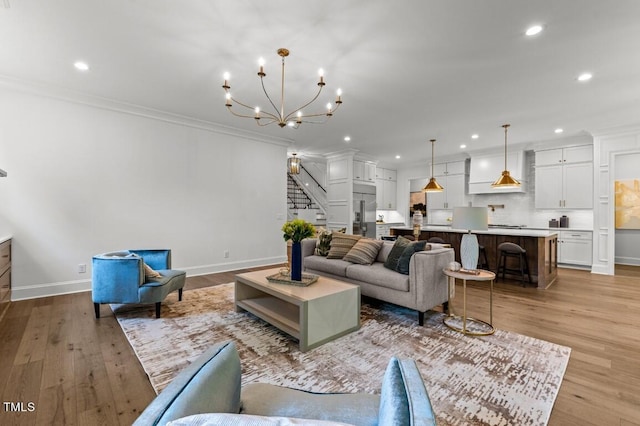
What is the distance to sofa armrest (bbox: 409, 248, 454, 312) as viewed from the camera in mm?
3076

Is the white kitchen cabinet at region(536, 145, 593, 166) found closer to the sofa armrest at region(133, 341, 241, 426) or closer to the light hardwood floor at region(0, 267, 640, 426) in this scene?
the light hardwood floor at region(0, 267, 640, 426)

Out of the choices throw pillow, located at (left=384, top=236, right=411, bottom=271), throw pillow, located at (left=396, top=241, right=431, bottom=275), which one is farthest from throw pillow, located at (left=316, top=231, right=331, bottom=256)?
throw pillow, located at (left=396, top=241, right=431, bottom=275)

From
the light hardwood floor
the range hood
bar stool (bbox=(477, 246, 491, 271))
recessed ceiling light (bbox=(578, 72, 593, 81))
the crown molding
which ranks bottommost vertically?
the light hardwood floor

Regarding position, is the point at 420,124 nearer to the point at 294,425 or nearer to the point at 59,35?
the point at 59,35

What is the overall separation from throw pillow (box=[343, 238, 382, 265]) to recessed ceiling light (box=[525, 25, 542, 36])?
2.73 metres

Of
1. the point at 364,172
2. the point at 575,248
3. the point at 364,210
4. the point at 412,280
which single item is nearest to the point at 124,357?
the point at 412,280

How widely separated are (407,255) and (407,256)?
1 cm

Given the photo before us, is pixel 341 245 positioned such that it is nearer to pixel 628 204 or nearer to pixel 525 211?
pixel 525 211

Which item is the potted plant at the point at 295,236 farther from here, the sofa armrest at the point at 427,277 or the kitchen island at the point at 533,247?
the kitchen island at the point at 533,247

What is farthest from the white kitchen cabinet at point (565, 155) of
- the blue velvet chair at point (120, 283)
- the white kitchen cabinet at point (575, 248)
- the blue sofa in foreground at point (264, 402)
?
the blue velvet chair at point (120, 283)

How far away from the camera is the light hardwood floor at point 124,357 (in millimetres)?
1788

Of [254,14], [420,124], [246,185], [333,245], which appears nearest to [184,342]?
[333,245]

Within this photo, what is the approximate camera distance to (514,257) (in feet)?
16.9

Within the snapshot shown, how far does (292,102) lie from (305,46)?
1473 mm
